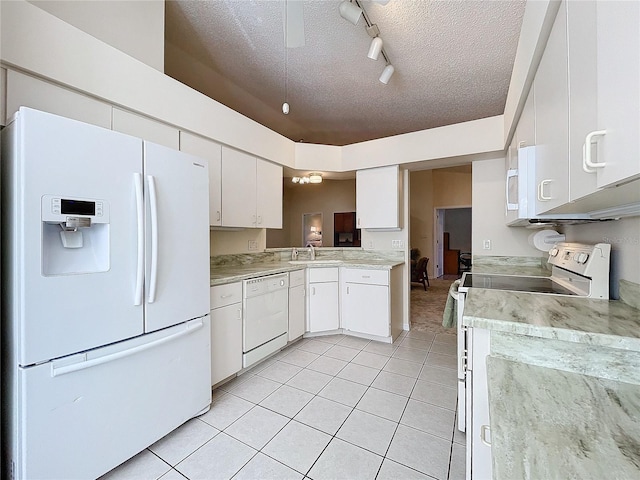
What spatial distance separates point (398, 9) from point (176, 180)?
2015 millimetres

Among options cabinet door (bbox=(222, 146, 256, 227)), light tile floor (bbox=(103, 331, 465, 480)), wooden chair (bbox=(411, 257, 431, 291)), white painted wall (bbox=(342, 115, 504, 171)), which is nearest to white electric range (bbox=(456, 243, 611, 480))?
light tile floor (bbox=(103, 331, 465, 480))

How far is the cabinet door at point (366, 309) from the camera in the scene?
3.07 meters

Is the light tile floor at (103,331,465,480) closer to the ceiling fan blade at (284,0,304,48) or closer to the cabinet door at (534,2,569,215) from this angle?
the cabinet door at (534,2,569,215)

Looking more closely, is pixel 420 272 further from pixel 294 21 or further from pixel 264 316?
pixel 294 21

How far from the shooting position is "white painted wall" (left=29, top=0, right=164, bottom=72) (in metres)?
1.64

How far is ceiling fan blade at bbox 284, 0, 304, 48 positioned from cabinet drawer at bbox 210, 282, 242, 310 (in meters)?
1.88

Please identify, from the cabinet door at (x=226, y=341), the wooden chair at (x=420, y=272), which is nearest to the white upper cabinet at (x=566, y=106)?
the cabinet door at (x=226, y=341)

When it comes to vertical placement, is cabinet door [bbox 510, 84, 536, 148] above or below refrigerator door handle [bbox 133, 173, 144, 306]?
above

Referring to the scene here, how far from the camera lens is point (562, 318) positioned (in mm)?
1001

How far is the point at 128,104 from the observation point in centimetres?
176

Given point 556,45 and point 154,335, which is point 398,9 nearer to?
point 556,45

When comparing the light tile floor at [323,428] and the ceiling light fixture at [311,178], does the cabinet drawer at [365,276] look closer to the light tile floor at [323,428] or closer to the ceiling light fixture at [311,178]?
the light tile floor at [323,428]

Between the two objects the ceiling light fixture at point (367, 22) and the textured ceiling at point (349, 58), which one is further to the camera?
the textured ceiling at point (349, 58)

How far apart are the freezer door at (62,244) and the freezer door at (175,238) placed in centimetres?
8
